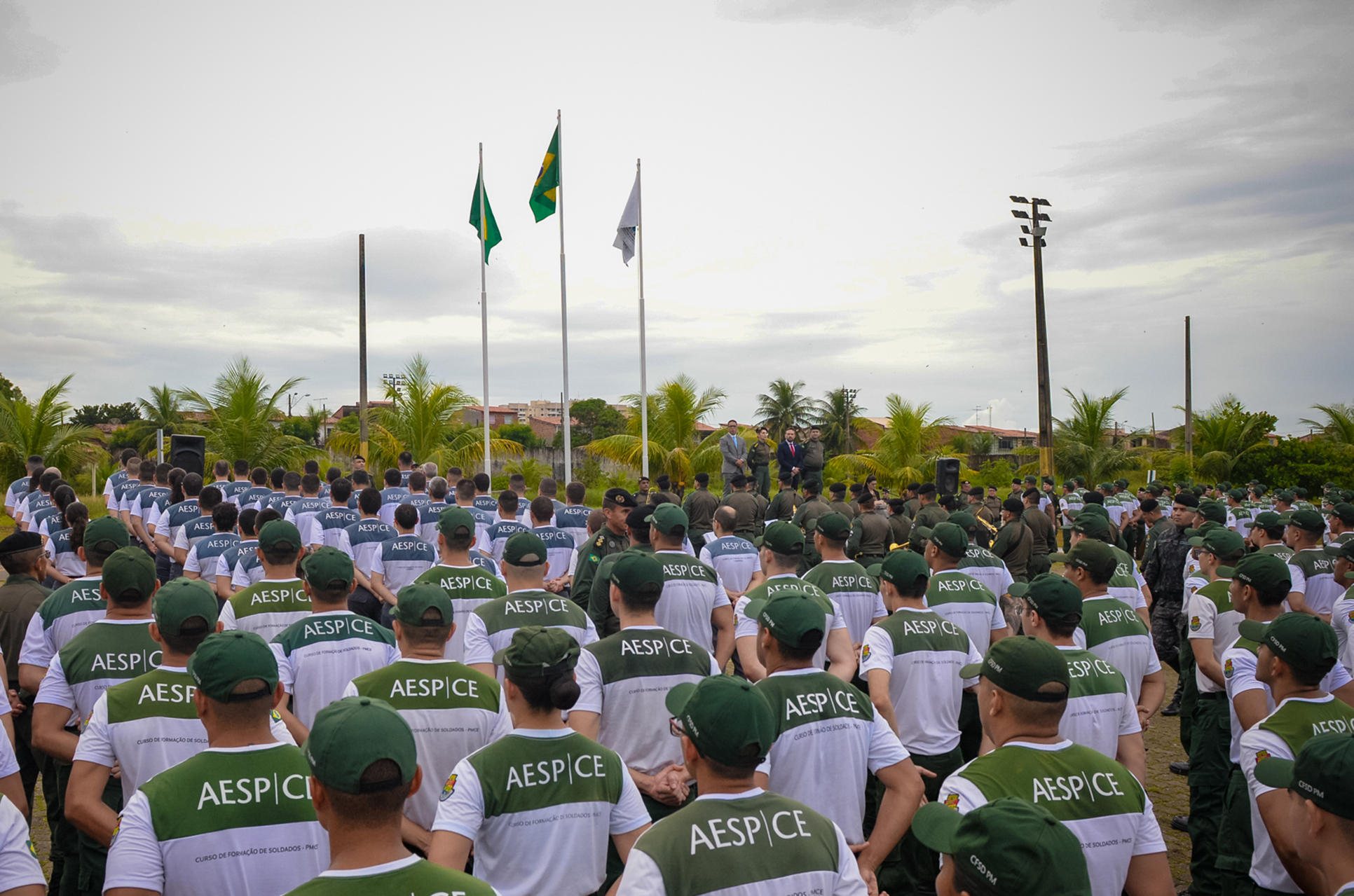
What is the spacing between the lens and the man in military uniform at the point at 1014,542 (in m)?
11.3

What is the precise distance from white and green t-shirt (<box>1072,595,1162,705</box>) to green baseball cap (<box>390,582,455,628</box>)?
348 cm

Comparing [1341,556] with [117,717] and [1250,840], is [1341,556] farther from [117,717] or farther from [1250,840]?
[117,717]

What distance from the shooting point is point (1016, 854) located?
74.7 inches

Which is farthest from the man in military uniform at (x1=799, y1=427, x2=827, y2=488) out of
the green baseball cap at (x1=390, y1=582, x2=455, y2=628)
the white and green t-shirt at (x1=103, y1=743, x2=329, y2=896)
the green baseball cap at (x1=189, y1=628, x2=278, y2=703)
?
the white and green t-shirt at (x1=103, y1=743, x2=329, y2=896)

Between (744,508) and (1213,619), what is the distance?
684 cm

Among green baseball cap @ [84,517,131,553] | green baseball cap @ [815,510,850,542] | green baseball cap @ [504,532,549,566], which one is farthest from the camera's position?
green baseball cap @ [815,510,850,542]

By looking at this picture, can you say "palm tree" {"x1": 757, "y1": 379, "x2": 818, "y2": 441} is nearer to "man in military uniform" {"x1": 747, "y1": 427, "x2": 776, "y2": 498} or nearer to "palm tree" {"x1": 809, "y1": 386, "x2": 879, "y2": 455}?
"palm tree" {"x1": 809, "y1": 386, "x2": 879, "y2": 455}

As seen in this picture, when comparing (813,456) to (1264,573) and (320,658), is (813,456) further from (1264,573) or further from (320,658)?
(320,658)

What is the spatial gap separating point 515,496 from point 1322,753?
827 centimetres

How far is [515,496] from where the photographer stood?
9914mm

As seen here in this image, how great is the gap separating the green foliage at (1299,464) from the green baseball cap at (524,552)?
31500mm

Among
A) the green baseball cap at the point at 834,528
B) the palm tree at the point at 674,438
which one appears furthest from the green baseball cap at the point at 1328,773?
the palm tree at the point at 674,438

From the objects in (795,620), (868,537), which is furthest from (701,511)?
(795,620)

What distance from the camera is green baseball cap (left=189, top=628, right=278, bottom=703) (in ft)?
9.04
